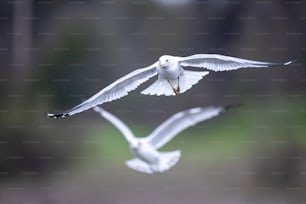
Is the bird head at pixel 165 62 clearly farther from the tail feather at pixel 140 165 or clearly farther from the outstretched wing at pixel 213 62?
the tail feather at pixel 140 165

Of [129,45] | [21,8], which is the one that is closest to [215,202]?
[129,45]

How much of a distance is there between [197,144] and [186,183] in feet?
0.33

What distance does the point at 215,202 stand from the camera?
8.22 feet

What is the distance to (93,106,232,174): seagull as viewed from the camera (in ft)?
6.93

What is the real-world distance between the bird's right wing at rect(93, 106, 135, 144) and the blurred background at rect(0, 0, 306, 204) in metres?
0.15

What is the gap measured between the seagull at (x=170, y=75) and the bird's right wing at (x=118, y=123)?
7 cm

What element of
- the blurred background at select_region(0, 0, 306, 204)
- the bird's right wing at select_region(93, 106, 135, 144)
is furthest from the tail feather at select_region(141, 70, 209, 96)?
the blurred background at select_region(0, 0, 306, 204)

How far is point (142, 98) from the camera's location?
8.11 feet

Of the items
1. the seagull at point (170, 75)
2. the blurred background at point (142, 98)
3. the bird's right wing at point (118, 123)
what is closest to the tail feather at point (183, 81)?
the seagull at point (170, 75)

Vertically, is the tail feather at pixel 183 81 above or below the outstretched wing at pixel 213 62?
below

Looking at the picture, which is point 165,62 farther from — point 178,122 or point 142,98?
point 142,98

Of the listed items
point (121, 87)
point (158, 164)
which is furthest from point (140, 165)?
point (121, 87)

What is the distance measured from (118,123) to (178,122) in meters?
0.14

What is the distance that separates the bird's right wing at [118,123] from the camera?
2.16 metres
